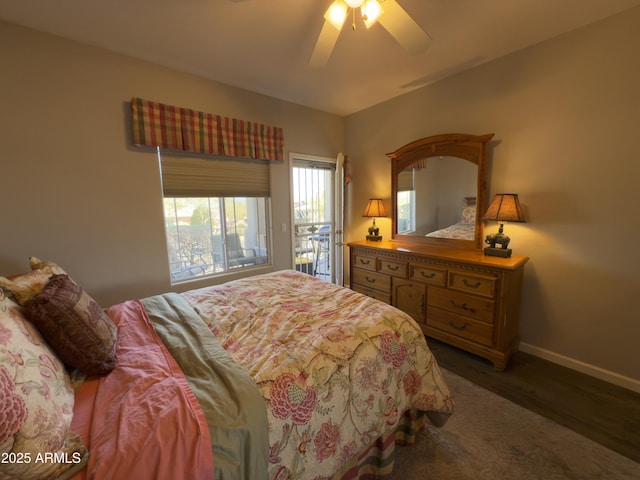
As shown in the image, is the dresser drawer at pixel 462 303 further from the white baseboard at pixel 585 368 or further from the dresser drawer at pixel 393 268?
the white baseboard at pixel 585 368

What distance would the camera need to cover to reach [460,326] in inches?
90.5

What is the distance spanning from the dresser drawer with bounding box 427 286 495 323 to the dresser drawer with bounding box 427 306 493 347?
0.15 feet

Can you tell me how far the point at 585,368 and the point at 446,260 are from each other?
4.37 ft

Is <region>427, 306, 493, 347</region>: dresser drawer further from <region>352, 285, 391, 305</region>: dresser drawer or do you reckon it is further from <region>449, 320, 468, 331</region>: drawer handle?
<region>352, 285, 391, 305</region>: dresser drawer

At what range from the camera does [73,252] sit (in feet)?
6.84

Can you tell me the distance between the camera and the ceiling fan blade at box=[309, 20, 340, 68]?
148cm

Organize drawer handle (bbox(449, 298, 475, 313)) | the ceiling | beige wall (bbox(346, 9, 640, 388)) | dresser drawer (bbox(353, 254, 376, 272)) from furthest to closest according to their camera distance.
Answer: dresser drawer (bbox(353, 254, 376, 272)), drawer handle (bbox(449, 298, 475, 313)), beige wall (bbox(346, 9, 640, 388)), the ceiling

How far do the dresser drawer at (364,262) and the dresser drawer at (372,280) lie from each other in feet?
0.16

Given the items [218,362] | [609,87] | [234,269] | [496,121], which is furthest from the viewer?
[234,269]

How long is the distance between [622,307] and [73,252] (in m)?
4.18

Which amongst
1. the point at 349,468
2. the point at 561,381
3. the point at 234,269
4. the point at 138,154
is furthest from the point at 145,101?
the point at 561,381

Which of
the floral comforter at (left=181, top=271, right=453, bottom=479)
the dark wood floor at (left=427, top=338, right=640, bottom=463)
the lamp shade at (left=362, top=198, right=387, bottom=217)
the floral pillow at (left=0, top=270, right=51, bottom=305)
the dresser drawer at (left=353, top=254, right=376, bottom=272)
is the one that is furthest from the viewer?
the lamp shade at (left=362, top=198, right=387, bottom=217)

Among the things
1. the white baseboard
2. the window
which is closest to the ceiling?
the window

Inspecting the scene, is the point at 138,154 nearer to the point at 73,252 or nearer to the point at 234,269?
the point at 73,252
